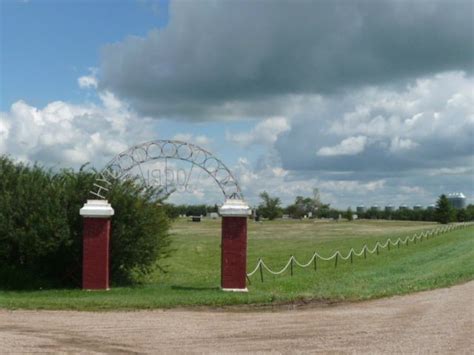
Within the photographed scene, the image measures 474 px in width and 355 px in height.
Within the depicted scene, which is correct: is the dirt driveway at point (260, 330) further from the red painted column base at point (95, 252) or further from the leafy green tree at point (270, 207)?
the leafy green tree at point (270, 207)

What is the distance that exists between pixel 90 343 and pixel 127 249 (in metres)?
11.6

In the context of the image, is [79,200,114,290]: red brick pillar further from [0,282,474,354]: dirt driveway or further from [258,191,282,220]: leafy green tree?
[258,191,282,220]: leafy green tree

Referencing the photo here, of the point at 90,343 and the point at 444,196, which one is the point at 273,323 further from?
the point at 444,196

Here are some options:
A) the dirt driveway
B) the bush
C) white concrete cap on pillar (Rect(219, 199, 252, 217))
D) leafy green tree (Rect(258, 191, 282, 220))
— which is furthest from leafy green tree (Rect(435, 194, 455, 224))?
the dirt driveway

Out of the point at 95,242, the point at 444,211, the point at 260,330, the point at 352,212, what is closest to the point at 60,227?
the point at 95,242

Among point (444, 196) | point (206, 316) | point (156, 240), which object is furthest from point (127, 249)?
point (444, 196)

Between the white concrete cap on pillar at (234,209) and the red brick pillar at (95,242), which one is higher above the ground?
the white concrete cap on pillar at (234,209)

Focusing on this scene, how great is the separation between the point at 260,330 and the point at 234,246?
711 centimetres

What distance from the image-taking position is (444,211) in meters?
101

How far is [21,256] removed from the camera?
23.1 m

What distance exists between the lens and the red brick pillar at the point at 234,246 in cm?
2020

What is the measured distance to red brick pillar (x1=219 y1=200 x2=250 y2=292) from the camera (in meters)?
20.2

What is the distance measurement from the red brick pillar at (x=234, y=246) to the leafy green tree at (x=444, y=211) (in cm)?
8452

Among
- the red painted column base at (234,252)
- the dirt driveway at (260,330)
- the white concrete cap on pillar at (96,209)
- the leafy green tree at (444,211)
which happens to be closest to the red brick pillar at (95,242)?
the white concrete cap on pillar at (96,209)
